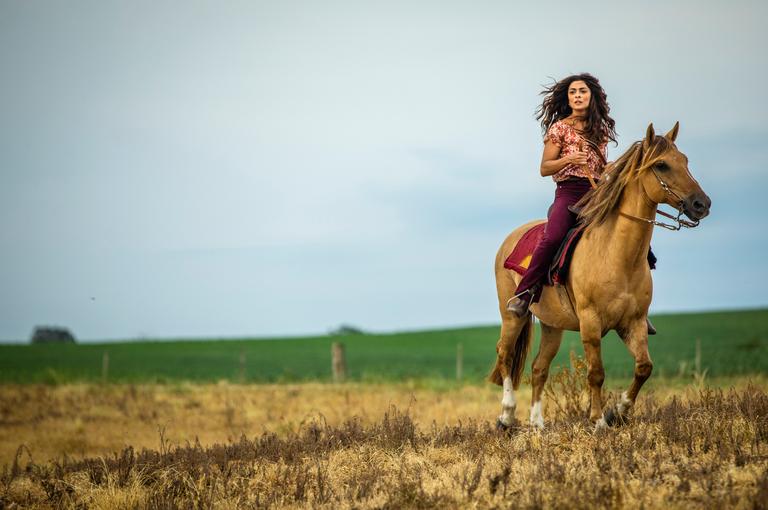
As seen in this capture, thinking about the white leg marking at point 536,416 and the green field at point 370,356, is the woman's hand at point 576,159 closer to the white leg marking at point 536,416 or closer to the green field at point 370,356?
the white leg marking at point 536,416

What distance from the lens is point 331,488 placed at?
7.05m

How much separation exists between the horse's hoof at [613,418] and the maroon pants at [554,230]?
63.4 inches

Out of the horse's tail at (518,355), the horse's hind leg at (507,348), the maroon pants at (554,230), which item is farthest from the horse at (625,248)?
the horse's tail at (518,355)

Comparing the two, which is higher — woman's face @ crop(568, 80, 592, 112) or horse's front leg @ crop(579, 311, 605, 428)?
woman's face @ crop(568, 80, 592, 112)

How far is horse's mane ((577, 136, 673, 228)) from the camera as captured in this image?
767 cm

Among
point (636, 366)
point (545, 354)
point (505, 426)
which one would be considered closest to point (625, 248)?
point (636, 366)

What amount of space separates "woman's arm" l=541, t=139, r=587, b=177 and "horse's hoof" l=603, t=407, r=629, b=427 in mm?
2707

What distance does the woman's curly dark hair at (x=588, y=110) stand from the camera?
8898 mm

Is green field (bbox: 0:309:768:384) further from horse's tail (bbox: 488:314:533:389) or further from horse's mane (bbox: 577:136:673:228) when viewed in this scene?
horse's mane (bbox: 577:136:673:228)

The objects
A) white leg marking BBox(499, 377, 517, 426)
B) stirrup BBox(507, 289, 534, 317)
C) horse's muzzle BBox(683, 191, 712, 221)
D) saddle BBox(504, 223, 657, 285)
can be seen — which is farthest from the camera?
white leg marking BBox(499, 377, 517, 426)

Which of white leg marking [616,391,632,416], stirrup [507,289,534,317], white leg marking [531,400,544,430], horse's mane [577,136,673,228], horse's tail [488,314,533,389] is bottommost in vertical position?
white leg marking [531,400,544,430]

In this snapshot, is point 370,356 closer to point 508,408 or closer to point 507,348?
point 507,348

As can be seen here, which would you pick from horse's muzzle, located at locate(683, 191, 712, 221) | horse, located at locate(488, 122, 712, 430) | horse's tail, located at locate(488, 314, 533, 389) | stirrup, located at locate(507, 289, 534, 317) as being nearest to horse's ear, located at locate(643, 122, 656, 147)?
horse, located at locate(488, 122, 712, 430)

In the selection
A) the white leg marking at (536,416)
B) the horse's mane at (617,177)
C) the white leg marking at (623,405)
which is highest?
the horse's mane at (617,177)
